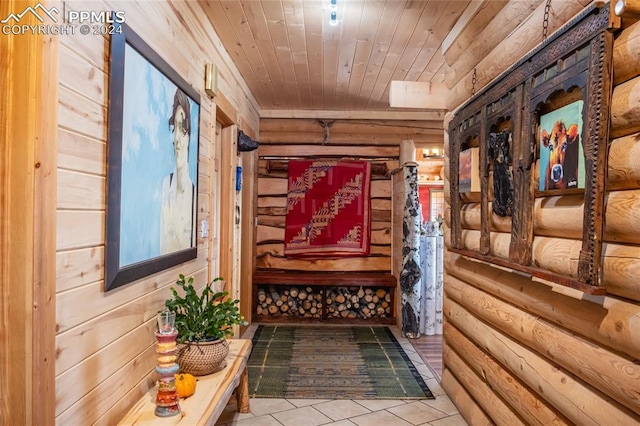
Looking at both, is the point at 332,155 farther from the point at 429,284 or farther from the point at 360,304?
the point at 429,284

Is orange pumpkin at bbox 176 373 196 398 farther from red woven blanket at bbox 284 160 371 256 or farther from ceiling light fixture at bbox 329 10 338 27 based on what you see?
red woven blanket at bbox 284 160 371 256

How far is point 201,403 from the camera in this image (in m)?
2.07

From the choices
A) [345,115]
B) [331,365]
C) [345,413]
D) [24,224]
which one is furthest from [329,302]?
[24,224]

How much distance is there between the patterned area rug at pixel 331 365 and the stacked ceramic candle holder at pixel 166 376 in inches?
65.2

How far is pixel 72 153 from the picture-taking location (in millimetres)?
1530

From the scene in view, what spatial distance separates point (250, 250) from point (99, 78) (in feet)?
13.1

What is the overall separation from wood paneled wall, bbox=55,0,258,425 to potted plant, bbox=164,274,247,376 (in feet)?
0.43

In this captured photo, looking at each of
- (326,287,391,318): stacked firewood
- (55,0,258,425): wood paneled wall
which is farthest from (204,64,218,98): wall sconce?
(326,287,391,318): stacked firewood

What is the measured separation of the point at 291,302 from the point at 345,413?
2807 mm

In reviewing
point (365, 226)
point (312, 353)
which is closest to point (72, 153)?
point (312, 353)

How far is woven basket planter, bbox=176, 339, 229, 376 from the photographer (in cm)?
234

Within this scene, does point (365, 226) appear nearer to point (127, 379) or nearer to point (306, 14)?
point (306, 14)

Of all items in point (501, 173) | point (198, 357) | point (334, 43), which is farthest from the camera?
point (334, 43)

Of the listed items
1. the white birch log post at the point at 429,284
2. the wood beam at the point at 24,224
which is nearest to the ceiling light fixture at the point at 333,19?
the wood beam at the point at 24,224
